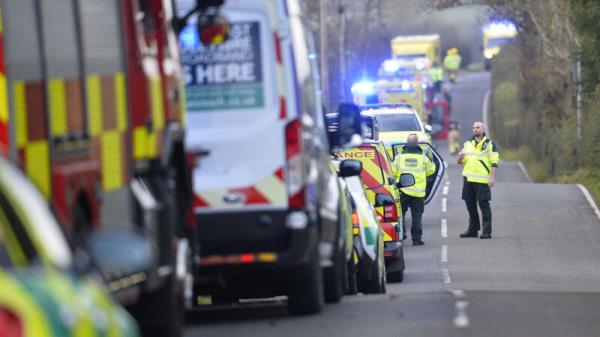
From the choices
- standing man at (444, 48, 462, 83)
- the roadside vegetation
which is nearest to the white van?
the roadside vegetation

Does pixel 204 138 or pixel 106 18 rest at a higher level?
pixel 106 18

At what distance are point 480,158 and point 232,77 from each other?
570 inches

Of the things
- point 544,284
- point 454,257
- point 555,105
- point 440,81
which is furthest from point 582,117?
point 440,81

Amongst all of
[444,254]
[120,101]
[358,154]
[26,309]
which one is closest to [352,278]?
[358,154]

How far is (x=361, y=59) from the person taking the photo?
77938 millimetres

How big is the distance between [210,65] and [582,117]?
3342 cm

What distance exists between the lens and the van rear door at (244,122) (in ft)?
38.5

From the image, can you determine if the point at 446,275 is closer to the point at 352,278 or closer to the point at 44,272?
the point at 352,278

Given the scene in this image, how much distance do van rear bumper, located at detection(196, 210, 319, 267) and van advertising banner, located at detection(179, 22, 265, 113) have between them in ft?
2.59

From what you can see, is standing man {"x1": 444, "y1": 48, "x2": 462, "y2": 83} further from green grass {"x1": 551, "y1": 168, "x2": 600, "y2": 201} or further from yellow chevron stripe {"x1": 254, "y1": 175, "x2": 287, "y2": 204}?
yellow chevron stripe {"x1": 254, "y1": 175, "x2": 287, "y2": 204}

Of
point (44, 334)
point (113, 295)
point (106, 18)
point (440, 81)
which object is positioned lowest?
point (440, 81)

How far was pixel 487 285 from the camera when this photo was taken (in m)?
19.0

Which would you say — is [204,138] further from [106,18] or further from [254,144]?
[106,18]

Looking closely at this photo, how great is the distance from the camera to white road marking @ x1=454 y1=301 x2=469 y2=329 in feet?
36.7
